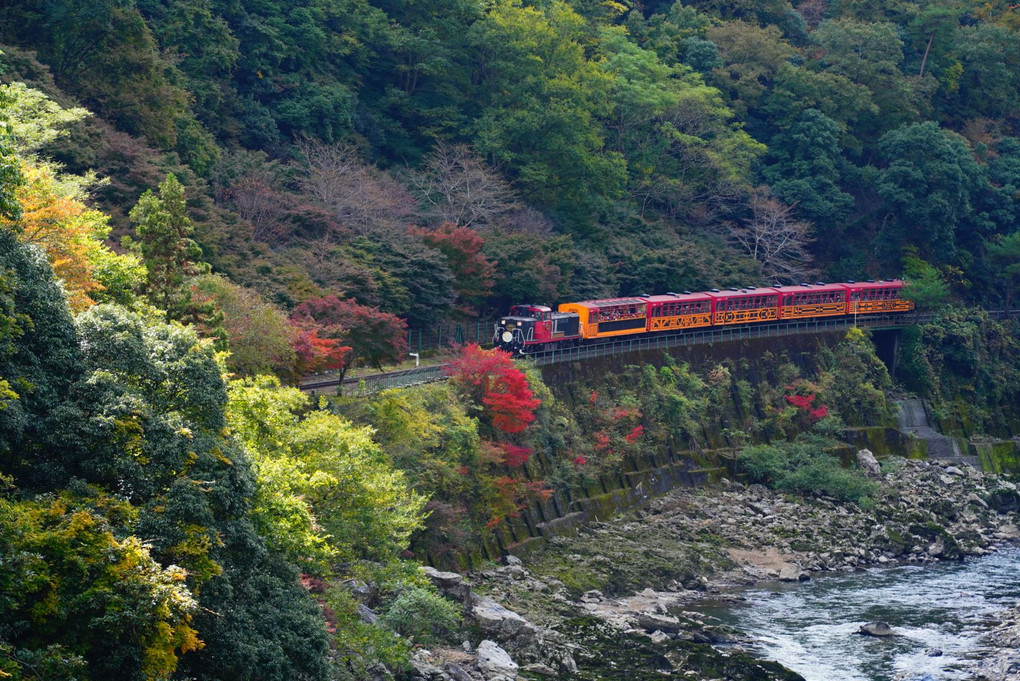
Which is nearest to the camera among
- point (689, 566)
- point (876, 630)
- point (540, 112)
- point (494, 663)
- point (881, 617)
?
point (494, 663)

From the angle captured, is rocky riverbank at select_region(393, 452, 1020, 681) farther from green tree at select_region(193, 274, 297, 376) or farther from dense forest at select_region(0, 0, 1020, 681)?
green tree at select_region(193, 274, 297, 376)

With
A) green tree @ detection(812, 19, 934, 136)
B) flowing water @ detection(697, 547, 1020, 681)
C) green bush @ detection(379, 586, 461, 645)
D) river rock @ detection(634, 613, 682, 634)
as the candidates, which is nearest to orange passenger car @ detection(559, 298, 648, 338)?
flowing water @ detection(697, 547, 1020, 681)

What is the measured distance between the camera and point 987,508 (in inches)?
2053

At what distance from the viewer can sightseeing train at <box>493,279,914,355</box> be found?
49719mm

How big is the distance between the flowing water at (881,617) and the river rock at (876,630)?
20cm

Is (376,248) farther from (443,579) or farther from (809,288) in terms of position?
(809,288)

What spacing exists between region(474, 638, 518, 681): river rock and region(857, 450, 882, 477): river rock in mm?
26231

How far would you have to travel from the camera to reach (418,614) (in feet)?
99.1

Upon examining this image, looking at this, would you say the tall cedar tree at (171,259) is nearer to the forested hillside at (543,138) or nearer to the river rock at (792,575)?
the forested hillside at (543,138)

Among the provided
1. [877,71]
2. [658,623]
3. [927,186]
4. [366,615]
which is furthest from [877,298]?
[366,615]

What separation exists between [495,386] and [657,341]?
14349 millimetres

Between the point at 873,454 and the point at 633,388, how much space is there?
38.5 feet

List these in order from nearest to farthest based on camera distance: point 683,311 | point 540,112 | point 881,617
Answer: point 881,617 → point 683,311 → point 540,112

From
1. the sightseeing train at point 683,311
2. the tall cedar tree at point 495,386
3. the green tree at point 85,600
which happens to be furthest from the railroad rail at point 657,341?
the green tree at point 85,600
